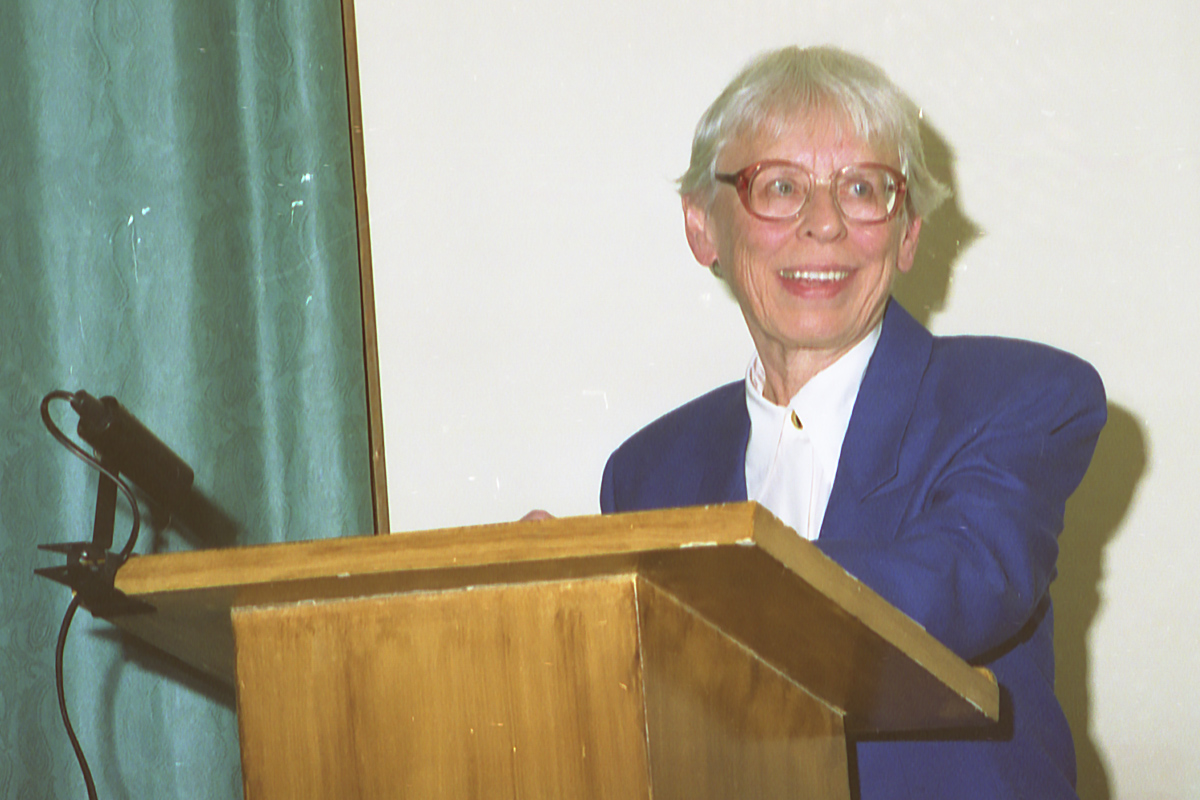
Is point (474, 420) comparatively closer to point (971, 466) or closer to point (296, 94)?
point (296, 94)

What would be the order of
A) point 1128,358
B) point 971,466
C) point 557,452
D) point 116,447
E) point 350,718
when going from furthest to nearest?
1. point 557,452
2. point 1128,358
3. point 971,466
4. point 116,447
5. point 350,718

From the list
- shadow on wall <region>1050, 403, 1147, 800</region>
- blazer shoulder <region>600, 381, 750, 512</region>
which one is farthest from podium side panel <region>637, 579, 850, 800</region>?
shadow on wall <region>1050, 403, 1147, 800</region>

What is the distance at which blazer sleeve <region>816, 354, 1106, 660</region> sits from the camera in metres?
0.96

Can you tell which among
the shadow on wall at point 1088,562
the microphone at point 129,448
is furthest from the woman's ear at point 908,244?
the microphone at point 129,448

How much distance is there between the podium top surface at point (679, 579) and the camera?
0.66m

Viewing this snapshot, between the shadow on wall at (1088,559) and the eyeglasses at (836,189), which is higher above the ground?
the eyeglasses at (836,189)

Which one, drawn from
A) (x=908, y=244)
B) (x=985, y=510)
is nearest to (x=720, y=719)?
(x=985, y=510)

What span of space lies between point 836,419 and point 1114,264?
2.46ft

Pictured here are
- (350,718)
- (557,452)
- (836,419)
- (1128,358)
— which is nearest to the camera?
(350,718)

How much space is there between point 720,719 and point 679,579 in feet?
0.46

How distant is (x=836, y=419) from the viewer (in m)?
1.55

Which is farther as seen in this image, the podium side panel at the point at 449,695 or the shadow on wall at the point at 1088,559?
the shadow on wall at the point at 1088,559

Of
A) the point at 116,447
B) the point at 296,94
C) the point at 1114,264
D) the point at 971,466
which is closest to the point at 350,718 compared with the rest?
the point at 116,447

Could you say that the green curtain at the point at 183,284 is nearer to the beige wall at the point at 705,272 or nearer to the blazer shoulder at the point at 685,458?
the beige wall at the point at 705,272
